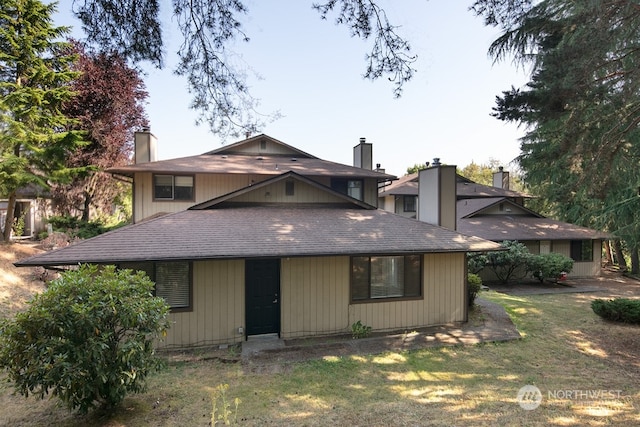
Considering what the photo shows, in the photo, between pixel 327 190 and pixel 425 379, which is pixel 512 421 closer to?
pixel 425 379

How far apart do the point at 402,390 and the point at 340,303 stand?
3.14m

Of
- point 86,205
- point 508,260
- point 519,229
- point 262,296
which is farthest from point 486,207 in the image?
point 86,205

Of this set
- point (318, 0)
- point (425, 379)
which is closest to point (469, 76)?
point (318, 0)

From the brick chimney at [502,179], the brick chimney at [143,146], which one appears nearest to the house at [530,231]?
the brick chimney at [502,179]

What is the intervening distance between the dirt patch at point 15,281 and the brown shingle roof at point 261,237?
5.28 m

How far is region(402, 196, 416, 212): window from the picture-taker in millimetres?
24547

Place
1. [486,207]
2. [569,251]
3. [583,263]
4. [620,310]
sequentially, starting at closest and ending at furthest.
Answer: [620,310], [569,251], [583,263], [486,207]

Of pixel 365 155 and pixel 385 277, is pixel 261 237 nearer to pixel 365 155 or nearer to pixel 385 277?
pixel 385 277

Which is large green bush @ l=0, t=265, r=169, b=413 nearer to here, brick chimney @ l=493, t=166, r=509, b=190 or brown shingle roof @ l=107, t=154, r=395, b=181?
brown shingle roof @ l=107, t=154, r=395, b=181

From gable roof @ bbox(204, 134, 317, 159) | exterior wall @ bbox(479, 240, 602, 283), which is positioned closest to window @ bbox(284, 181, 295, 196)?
gable roof @ bbox(204, 134, 317, 159)

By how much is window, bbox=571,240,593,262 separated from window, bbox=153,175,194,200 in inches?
840

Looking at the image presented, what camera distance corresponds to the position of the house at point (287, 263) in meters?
7.80

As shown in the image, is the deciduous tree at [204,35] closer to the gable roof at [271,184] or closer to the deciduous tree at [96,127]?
the gable roof at [271,184]

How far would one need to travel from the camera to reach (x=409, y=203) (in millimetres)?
24672
